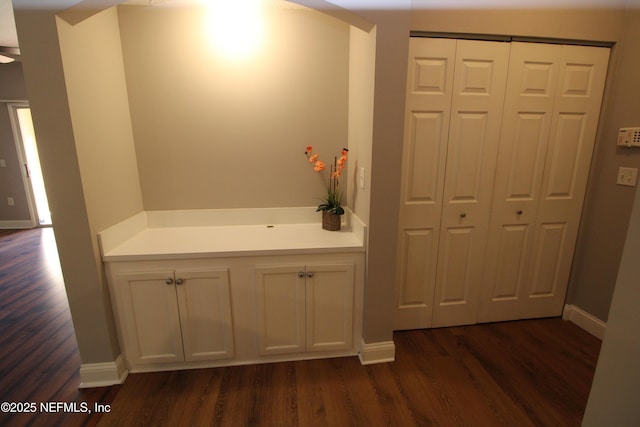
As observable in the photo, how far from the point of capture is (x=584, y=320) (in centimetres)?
229

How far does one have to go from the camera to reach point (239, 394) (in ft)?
5.62

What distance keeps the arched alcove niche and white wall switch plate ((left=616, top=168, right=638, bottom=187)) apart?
5.88 ft

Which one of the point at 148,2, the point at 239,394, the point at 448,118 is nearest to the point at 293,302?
the point at 239,394

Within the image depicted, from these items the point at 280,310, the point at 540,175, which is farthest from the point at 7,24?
the point at 540,175

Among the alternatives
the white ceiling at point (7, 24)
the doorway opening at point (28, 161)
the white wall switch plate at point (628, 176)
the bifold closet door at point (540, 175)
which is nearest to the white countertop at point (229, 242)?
the bifold closet door at point (540, 175)

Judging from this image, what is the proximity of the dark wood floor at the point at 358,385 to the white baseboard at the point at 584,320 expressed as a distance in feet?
0.18

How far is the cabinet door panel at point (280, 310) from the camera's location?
71.8 inches

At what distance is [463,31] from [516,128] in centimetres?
75

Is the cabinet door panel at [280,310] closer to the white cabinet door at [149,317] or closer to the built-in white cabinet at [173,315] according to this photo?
the built-in white cabinet at [173,315]

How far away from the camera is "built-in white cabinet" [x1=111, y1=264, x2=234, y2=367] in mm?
1740

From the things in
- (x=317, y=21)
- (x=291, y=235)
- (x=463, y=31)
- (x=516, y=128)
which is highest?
(x=317, y=21)

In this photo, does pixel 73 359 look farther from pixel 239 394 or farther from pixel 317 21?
pixel 317 21

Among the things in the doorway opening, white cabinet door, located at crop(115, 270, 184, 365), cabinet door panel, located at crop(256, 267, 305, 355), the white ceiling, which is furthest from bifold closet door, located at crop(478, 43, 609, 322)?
the doorway opening

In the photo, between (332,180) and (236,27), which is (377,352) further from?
(236,27)
